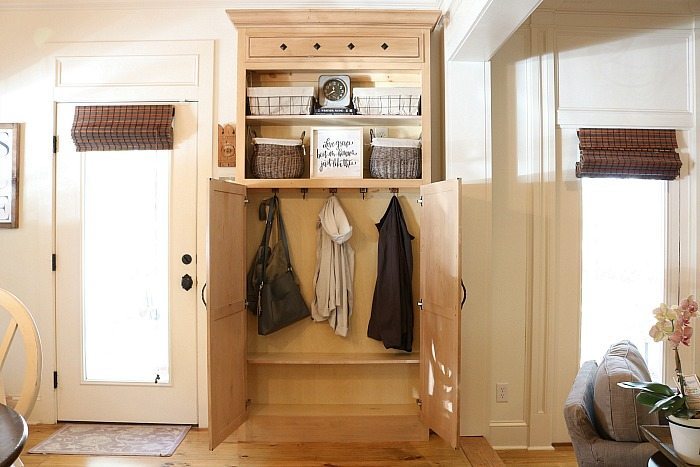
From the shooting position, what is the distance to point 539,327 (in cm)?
328

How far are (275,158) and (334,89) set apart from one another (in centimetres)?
54

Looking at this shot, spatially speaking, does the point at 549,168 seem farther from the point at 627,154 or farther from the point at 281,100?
the point at 281,100

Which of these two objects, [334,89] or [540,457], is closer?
[540,457]

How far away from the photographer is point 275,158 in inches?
125

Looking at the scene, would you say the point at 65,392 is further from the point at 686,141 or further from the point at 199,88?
the point at 686,141

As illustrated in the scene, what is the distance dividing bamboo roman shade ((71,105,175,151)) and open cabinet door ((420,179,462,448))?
5.23 ft

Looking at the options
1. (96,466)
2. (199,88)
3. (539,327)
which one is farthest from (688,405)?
(199,88)

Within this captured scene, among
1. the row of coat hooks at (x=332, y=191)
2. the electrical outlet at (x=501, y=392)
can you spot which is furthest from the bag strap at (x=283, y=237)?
the electrical outlet at (x=501, y=392)

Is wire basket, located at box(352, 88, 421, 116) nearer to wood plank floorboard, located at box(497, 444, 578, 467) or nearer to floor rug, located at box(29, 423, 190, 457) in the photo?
wood plank floorboard, located at box(497, 444, 578, 467)

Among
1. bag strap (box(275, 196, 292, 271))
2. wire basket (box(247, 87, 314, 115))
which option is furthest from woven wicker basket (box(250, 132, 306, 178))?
bag strap (box(275, 196, 292, 271))

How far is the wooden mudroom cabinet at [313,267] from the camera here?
281 cm

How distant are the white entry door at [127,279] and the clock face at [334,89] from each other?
0.83 metres

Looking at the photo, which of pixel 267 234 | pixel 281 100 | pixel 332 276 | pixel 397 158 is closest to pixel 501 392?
pixel 332 276

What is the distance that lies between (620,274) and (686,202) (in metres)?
0.58
